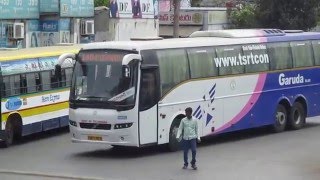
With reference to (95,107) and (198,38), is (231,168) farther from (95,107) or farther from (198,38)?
(198,38)

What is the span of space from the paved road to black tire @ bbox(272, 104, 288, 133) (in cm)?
30

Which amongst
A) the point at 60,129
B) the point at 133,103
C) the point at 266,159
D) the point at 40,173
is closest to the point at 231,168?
the point at 266,159

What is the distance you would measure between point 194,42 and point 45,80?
199 inches

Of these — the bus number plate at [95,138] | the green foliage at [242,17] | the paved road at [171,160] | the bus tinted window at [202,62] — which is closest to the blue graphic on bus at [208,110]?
the bus tinted window at [202,62]

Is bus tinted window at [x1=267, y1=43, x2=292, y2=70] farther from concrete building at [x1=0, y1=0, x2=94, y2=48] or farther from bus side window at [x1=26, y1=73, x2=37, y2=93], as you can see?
concrete building at [x1=0, y1=0, x2=94, y2=48]

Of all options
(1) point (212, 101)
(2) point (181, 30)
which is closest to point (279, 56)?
(1) point (212, 101)

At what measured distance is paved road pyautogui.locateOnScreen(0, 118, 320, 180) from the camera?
16.5 metres

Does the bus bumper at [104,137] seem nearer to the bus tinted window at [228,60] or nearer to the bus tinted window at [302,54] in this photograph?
the bus tinted window at [228,60]

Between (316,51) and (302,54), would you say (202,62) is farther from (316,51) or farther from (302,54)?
(316,51)

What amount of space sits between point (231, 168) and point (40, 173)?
4.14 metres

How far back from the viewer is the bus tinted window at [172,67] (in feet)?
64.6

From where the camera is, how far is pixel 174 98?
19.9 m

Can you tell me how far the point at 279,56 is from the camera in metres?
23.9

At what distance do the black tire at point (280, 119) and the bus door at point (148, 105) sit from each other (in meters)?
5.80
